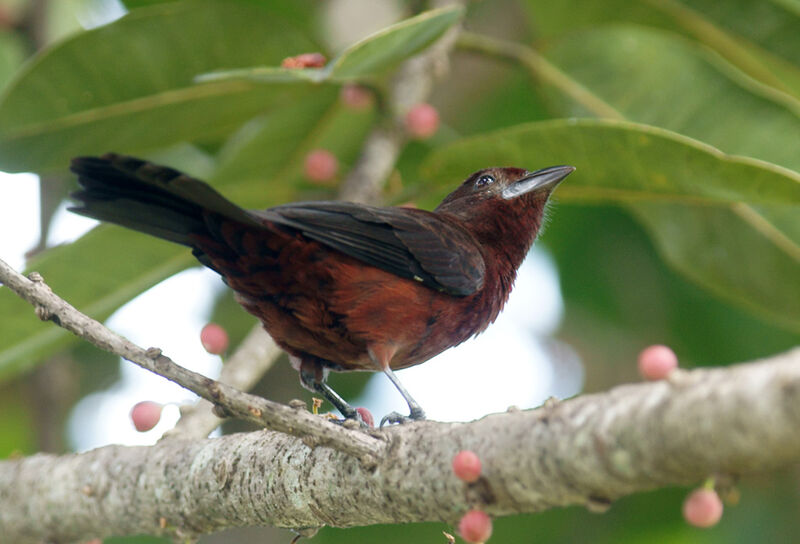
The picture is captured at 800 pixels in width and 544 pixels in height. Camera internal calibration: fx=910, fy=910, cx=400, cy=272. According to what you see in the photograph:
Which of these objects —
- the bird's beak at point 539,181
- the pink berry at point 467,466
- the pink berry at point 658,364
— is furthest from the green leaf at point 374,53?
the pink berry at point 658,364

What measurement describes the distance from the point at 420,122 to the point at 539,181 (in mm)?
623

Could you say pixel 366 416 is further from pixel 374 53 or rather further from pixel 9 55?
pixel 9 55

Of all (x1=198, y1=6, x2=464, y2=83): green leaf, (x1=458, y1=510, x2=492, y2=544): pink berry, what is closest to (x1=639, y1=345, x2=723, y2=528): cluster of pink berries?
(x1=458, y1=510, x2=492, y2=544): pink berry

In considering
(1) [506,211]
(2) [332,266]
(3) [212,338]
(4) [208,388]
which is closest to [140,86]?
(2) [332,266]

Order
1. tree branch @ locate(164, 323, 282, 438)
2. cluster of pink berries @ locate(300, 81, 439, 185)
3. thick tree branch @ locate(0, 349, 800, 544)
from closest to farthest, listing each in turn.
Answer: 1. thick tree branch @ locate(0, 349, 800, 544)
2. tree branch @ locate(164, 323, 282, 438)
3. cluster of pink berries @ locate(300, 81, 439, 185)

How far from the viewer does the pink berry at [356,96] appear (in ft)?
12.5

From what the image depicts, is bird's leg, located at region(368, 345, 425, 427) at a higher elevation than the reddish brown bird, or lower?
lower

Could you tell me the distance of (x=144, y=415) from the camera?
102 inches

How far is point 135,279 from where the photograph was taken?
3.69m

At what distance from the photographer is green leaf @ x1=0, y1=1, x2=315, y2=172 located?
341cm

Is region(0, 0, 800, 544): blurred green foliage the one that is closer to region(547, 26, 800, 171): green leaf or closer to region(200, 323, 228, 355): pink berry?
region(547, 26, 800, 171): green leaf

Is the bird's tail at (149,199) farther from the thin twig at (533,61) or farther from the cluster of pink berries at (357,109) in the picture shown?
the thin twig at (533,61)

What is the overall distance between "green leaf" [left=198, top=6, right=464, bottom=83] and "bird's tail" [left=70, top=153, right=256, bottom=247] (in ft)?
1.36

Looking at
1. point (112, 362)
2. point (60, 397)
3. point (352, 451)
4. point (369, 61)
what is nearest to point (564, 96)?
point (369, 61)
